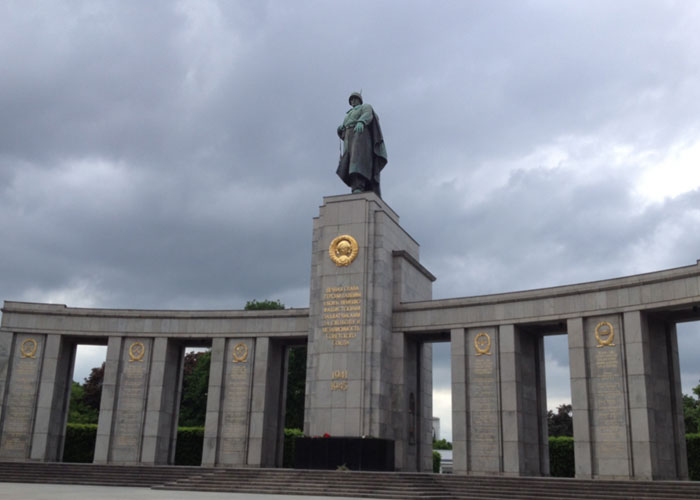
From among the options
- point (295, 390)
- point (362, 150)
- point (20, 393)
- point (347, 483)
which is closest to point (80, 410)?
point (295, 390)

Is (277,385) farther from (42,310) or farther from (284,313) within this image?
(42,310)

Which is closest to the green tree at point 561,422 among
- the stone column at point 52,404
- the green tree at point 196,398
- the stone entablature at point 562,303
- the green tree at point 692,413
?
the green tree at point 692,413

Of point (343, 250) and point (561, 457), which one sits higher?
point (343, 250)

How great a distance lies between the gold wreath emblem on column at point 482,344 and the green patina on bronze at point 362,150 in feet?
29.6

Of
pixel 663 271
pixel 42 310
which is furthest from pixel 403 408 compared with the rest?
pixel 42 310

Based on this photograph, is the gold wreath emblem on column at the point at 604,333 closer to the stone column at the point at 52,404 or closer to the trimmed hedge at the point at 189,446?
the trimmed hedge at the point at 189,446

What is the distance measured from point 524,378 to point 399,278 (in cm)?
737

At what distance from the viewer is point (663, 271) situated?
26.3 metres

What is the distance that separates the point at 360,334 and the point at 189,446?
671 inches

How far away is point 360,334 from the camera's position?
31516 mm

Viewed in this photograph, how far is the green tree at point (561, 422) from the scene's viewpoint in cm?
6444

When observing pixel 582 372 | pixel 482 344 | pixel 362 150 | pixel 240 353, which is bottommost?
pixel 582 372

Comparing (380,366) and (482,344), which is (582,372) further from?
(380,366)

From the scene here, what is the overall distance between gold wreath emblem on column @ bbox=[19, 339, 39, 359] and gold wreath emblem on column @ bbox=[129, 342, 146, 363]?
4.85 metres
